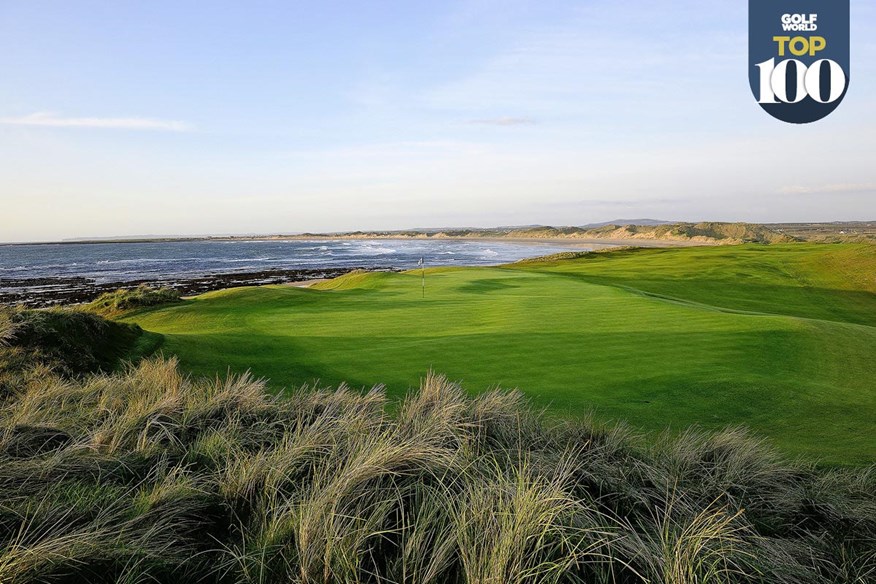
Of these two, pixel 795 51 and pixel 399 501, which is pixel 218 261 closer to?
pixel 795 51

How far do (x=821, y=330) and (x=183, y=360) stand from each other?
41.5 ft

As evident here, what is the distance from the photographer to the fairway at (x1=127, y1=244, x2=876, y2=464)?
6445 millimetres

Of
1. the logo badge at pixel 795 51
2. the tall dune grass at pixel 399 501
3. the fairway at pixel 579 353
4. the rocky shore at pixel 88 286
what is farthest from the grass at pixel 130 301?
the logo badge at pixel 795 51

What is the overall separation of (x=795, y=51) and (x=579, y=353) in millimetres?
21828

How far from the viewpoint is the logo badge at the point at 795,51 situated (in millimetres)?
21281

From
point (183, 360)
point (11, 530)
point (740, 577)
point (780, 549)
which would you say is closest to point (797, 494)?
point (780, 549)

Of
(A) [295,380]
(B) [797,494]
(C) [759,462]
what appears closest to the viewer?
(B) [797,494]

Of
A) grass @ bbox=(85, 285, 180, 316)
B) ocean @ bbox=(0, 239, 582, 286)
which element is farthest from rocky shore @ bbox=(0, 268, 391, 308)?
grass @ bbox=(85, 285, 180, 316)

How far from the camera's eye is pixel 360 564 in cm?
236

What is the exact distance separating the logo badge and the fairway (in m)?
14.7

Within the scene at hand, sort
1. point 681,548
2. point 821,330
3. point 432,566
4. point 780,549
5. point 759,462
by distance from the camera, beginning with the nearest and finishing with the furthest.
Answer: point 432,566, point 681,548, point 780,549, point 759,462, point 821,330

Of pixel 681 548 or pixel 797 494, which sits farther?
pixel 797 494

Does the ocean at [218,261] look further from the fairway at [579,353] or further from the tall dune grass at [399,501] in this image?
the tall dune grass at [399,501]

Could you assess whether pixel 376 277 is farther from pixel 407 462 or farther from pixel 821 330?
pixel 407 462
